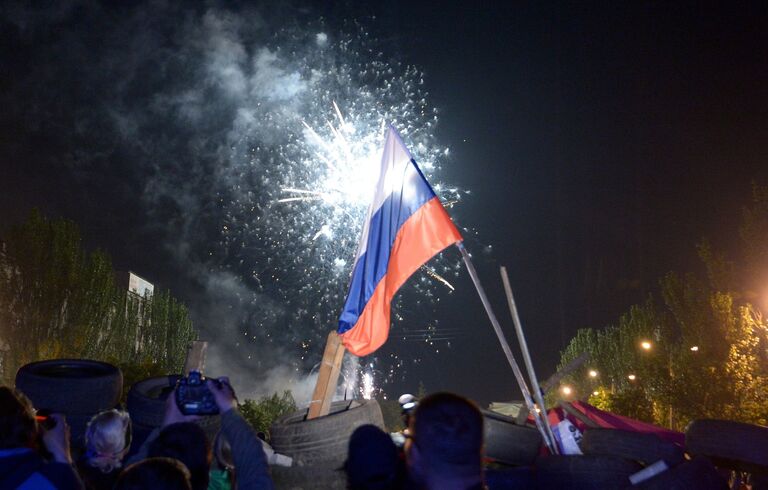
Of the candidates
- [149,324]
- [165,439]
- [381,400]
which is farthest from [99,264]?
[165,439]

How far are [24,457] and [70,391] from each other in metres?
3.48

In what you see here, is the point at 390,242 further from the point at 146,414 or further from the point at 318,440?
the point at 146,414

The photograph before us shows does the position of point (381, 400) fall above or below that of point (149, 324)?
below

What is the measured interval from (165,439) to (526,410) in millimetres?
4788

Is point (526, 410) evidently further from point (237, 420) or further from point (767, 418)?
point (767, 418)

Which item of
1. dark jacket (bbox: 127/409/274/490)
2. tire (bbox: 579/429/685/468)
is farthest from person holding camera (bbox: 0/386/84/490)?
tire (bbox: 579/429/685/468)

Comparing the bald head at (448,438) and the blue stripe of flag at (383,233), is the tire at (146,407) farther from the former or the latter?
the bald head at (448,438)

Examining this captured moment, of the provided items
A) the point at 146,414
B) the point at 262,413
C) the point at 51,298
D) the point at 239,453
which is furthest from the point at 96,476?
the point at 51,298

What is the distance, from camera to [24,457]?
8.52ft

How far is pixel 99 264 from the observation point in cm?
3319

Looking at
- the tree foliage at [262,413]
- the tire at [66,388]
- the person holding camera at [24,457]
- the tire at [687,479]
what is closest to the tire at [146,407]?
the tire at [66,388]

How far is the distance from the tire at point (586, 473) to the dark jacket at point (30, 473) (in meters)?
4.08

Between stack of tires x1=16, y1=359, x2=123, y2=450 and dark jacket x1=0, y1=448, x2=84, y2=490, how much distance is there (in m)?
3.34

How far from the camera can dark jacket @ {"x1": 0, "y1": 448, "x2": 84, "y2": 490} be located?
249cm
